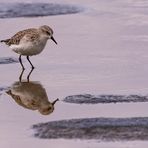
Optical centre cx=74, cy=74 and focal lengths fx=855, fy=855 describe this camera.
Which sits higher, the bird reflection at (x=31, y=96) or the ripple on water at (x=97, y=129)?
the bird reflection at (x=31, y=96)

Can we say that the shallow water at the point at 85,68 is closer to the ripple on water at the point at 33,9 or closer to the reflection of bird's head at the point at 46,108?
the reflection of bird's head at the point at 46,108

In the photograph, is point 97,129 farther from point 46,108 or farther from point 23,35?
point 23,35

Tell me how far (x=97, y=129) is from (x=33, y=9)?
34.0 ft

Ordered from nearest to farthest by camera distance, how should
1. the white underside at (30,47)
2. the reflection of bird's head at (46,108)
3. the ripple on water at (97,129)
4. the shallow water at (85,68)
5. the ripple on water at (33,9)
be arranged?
1. the ripple on water at (97,129)
2. the shallow water at (85,68)
3. the reflection of bird's head at (46,108)
4. the white underside at (30,47)
5. the ripple on water at (33,9)

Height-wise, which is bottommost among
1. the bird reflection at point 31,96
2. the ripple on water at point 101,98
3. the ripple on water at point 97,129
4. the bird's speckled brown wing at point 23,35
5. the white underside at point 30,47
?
the ripple on water at point 97,129

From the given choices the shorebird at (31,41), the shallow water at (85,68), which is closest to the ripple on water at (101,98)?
the shallow water at (85,68)

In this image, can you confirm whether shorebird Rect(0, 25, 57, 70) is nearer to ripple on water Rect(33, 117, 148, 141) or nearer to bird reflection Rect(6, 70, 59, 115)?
bird reflection Rect(6, 70, 59, 115)

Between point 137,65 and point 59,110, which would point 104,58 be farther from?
point 59,110

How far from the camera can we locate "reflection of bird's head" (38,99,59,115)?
1140 cm

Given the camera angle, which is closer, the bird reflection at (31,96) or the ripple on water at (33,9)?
the bird reflection at (31,96)

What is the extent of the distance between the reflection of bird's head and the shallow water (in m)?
0.07

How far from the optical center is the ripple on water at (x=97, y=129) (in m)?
10.1

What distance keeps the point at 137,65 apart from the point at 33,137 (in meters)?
4.21

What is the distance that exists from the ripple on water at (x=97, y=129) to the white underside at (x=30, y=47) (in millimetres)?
3696
